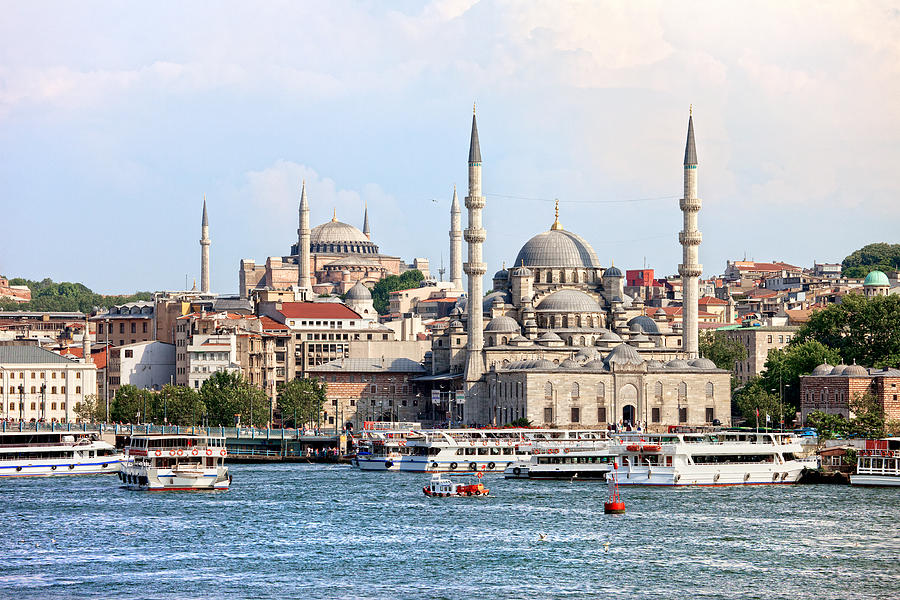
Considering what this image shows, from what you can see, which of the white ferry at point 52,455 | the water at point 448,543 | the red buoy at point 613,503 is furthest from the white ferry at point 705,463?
the white ferry at point 52,455

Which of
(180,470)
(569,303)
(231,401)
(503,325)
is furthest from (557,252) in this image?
(180,470)

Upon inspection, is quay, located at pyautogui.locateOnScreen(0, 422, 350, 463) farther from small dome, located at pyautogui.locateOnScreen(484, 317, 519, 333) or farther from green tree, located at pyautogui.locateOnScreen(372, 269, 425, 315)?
green tree, located at pyautogui.locateOnScreen(372, 269, 425, 315)

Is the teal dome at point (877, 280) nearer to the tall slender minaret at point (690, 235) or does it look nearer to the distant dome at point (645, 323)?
Result: the distant dome at point (645, 323)

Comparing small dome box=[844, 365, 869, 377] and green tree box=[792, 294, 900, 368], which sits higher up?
green tree box=[792, 294, 900, 368]

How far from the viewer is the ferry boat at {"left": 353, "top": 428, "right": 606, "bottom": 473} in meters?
72.6

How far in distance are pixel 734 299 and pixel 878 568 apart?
103441 millimetres

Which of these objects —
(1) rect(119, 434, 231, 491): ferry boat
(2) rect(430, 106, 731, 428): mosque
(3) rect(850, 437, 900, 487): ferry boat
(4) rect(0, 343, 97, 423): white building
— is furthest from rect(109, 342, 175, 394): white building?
(3) rect(850, 437, 900, 487): ferry boat

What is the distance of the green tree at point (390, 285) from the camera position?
15200cm

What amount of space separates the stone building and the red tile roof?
37.4 meters

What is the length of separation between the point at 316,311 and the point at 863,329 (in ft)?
117

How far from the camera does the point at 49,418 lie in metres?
97.9

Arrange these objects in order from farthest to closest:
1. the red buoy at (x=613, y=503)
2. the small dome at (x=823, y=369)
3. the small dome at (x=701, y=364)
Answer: the small dome at (x=701, y=364)
the small dome at (x=823, y=369)
the red buoy at (x=613, y=503)

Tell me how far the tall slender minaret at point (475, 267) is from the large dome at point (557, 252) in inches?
401

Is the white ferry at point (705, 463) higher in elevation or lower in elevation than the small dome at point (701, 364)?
lower
